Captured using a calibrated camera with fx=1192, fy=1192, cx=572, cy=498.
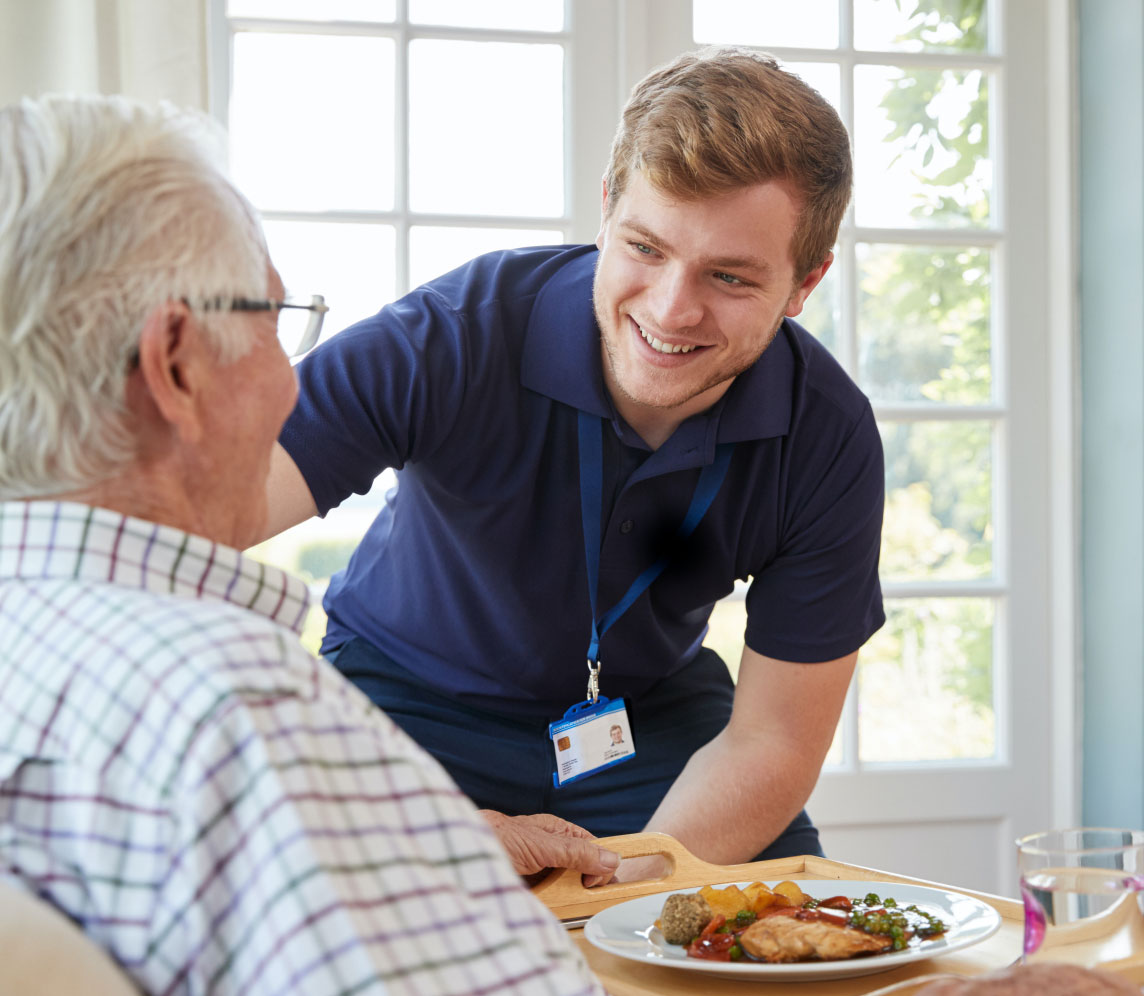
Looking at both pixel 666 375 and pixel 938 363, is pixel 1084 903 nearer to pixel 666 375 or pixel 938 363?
pixel 666 375

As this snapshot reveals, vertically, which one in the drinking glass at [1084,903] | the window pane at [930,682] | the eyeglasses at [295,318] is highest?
the eyeglasses at [295,318]

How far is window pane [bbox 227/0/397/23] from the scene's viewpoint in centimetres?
245

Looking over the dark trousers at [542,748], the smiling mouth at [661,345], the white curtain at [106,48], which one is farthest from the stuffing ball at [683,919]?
the white curtain at [106,48]

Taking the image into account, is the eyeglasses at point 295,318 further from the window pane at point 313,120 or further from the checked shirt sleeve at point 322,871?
the window pane at point 313,120

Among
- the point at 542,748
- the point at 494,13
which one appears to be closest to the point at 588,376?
the point at 542,748

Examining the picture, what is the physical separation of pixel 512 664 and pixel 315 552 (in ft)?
3.37

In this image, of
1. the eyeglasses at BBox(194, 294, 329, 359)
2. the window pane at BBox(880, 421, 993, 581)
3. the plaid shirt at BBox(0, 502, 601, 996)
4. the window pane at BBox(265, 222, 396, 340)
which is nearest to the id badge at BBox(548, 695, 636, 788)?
the eyeglasses at BBox(194, 294, 329, 359)

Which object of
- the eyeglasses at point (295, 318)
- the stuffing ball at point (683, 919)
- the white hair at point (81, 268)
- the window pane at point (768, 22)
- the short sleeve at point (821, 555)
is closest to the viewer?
the white hair at point (81, 268)

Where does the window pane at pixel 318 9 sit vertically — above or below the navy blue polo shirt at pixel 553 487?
above

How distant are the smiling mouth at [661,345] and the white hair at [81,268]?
0.85m

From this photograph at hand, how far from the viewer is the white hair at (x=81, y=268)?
0.71m

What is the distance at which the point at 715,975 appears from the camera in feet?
3.08

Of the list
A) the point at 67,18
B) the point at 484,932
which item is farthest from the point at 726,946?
the point at 67,18

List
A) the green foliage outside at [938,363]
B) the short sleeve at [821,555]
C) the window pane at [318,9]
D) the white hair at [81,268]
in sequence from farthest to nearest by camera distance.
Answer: the green foliage outside at [938,363] < the window pane at [318,9] < the short sleeve at [821,555] < the white hair at [81,268]
